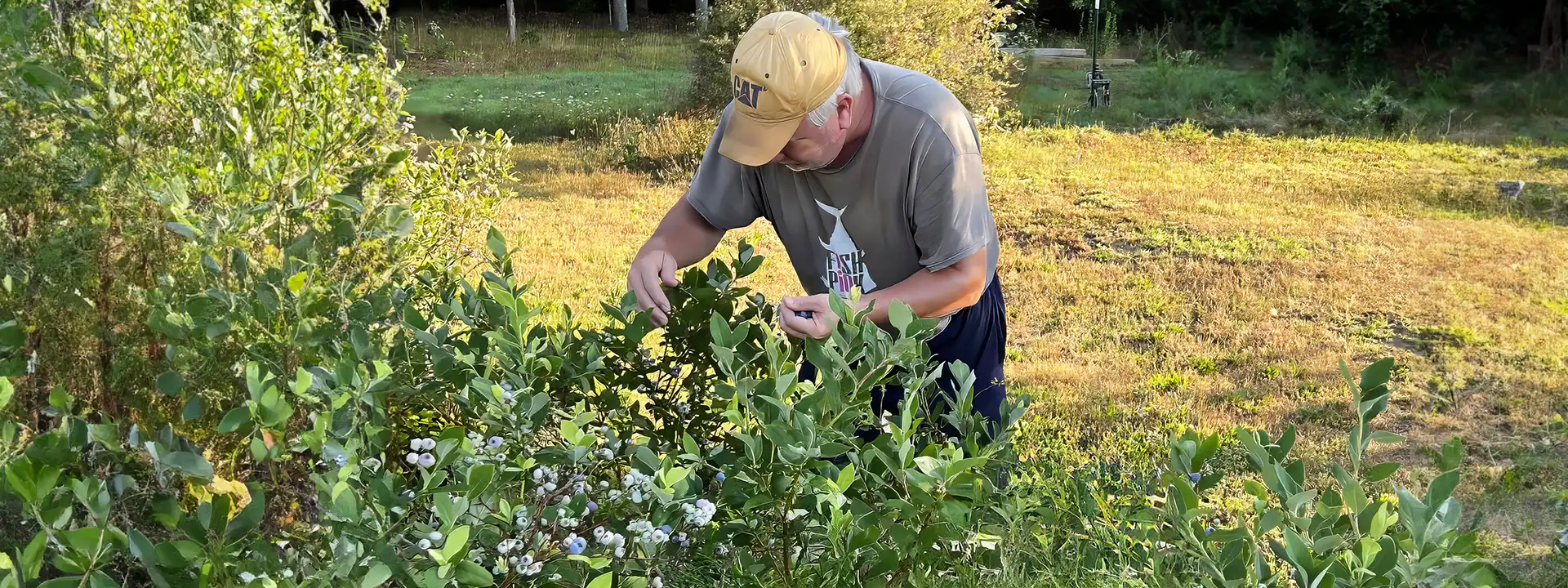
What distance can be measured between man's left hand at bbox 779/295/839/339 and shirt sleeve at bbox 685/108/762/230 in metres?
0.65

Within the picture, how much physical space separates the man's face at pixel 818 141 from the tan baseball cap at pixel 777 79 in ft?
0.16

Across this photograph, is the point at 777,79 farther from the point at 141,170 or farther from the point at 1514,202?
the point at 1514,202

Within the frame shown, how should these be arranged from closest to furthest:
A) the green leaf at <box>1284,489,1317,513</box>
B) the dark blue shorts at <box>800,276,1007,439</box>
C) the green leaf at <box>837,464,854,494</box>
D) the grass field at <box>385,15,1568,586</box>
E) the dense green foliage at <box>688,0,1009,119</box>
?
the green leaf at <box>1284,489,1317,513</box> < the green leaf at <box>837,464,854,494</box> < the dark blue shorts at <box>800,276,1007,439</box> < the grass field at <box>385,15,1568,586</box> < the dense green foliage at <box>688,0,1009,119</box>

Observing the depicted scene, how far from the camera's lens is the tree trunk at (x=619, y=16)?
77.3 feet

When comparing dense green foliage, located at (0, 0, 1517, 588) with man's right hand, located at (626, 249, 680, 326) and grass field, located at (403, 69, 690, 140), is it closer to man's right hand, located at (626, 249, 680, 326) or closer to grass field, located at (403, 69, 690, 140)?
man's right hand, located at (626, 249, 680, 326)

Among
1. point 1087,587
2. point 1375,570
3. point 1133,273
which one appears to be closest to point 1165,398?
point 1133,273

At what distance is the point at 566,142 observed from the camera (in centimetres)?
1244

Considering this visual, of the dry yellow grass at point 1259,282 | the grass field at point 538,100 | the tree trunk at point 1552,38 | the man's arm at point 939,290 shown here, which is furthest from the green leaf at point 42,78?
the tree trunk at point 1552,38

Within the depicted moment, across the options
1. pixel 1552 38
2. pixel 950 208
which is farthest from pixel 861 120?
pixel 1552 38

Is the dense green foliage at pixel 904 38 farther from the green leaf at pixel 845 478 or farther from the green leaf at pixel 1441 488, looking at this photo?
the green leaf at pixel 1441 488

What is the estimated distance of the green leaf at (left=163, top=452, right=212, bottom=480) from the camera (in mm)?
1329

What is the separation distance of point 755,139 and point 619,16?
22506 mm

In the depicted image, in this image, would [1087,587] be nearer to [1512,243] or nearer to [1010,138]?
[1512,243]

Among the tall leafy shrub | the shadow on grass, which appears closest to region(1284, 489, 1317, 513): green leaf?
the tall leafy shrub
